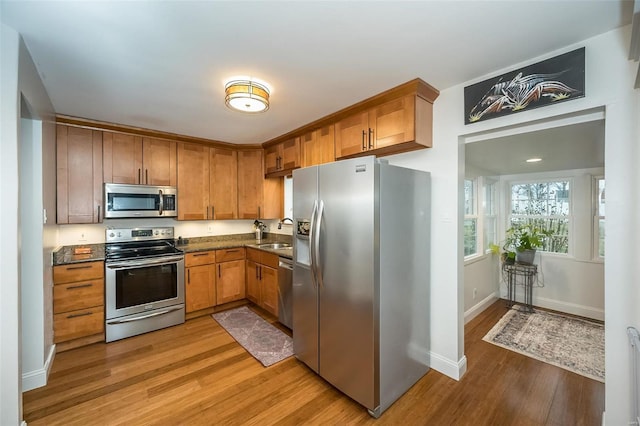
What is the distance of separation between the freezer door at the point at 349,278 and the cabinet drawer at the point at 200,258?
2.04 m

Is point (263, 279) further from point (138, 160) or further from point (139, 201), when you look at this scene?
point (138, 160)

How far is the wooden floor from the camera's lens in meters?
1.84

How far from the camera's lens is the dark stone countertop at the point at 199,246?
9.20 feet

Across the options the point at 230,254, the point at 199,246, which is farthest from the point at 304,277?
the point at 199,246

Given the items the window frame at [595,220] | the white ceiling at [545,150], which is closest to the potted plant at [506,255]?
the window frame at [595,220]

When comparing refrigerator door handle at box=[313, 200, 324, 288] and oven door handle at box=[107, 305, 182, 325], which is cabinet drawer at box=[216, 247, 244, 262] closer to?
oven door handle at box=[107, 305, 182, 325]

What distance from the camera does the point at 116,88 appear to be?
7.34 ft

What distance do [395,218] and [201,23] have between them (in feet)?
5.70

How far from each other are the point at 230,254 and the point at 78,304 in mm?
1650

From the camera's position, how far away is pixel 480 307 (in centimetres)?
380

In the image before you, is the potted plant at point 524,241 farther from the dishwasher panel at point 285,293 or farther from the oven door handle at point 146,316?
the oven door handle at point 146,316

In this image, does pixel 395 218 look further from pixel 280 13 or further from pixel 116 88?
pixel 116 88

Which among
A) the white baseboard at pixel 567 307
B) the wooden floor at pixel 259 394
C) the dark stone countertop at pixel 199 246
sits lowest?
the wooden floor at pixel 259 394

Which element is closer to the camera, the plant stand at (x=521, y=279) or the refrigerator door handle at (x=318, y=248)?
the refrigerator door handle at (x=318, y=248)
